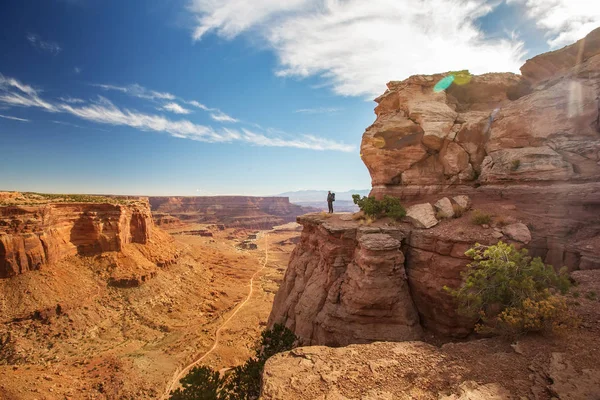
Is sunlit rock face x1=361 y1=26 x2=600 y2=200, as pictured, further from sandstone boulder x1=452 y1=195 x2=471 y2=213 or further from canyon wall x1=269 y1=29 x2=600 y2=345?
sandstone boulder x1=452 y1=195 x2=471 y2=213

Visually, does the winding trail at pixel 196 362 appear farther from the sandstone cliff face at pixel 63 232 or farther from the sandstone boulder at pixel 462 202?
the sandstone boulder at pixel 462 202

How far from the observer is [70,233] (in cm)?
3167

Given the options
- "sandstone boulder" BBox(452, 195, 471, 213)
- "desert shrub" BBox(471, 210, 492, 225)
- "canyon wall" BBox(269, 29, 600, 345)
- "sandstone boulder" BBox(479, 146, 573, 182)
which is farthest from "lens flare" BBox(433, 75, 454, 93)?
"desert shrub" BBox(471, 210, 492, 225)

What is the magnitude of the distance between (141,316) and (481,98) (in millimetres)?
39955

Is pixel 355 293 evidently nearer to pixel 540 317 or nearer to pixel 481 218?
pixel 540 317

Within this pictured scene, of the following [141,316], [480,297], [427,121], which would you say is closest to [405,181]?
[427,121]

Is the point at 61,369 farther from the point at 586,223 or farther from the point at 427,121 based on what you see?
the point at 586,223

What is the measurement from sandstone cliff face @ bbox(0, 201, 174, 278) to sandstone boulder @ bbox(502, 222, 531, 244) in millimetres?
41198

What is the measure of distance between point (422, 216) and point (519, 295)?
705 centimetres

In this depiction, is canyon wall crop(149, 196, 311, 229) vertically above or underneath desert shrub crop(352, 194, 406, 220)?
underneath

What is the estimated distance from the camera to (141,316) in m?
28.7

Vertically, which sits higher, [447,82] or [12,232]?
[447,82]

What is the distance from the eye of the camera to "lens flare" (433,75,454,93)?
19.6 m

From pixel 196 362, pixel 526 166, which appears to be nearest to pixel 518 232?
pixel 526 166
